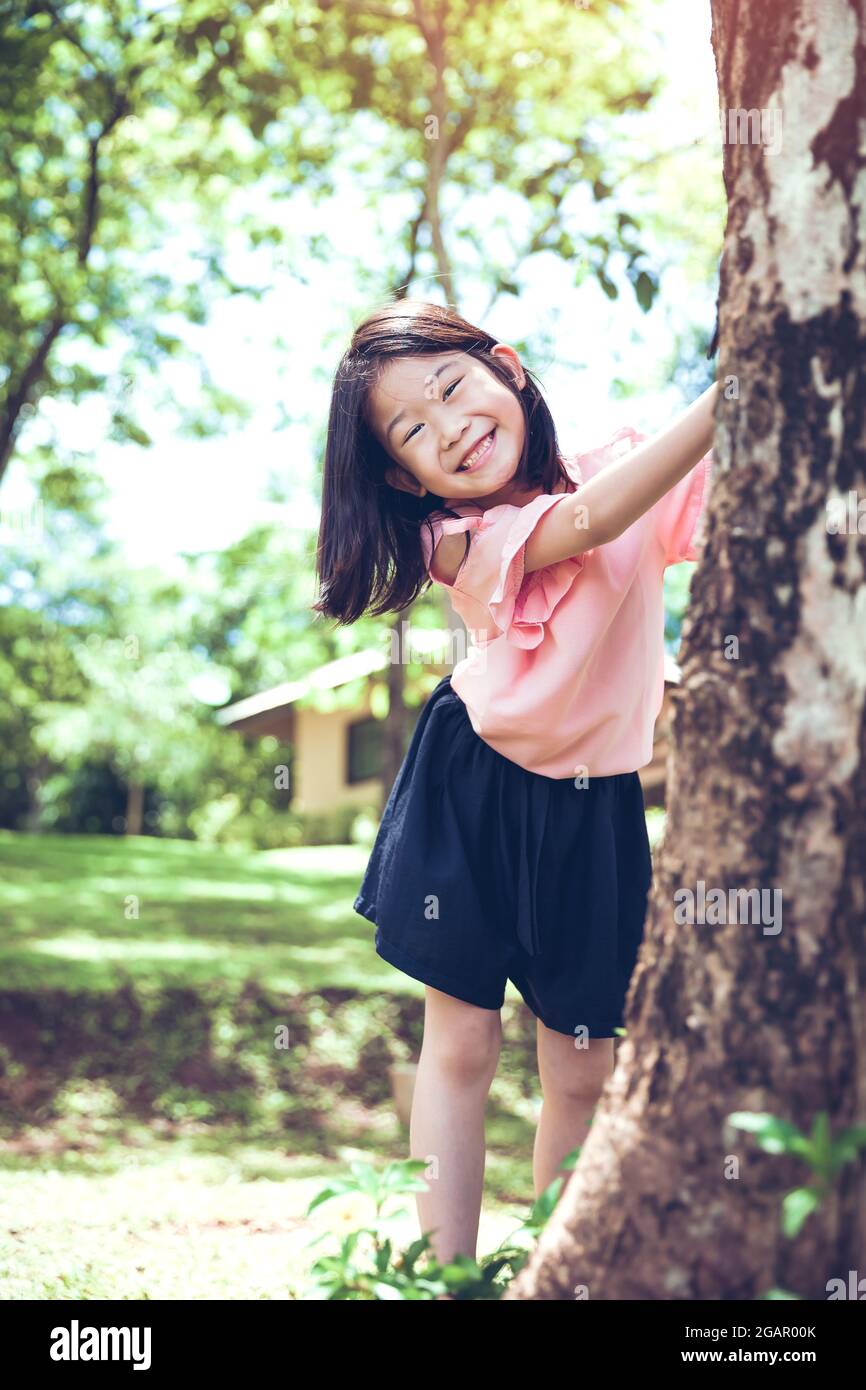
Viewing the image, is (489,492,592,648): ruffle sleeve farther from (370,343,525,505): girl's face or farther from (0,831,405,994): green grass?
(0,831,405,994): green grass

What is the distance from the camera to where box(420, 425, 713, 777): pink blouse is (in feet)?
6.89

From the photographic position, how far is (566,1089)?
2246 millimetres

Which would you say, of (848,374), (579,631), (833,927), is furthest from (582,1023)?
(848,374)

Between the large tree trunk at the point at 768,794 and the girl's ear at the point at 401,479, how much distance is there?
2.90ft

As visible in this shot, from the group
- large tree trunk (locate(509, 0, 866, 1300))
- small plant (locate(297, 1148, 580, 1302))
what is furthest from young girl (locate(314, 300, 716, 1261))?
large tree trunk (locate(509, 0, 866, 1300))

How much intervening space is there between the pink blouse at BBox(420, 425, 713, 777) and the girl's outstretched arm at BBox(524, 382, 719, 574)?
0.05m

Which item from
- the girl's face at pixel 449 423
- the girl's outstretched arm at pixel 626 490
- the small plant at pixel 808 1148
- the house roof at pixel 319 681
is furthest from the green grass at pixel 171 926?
the small plant at pixel 808 1148

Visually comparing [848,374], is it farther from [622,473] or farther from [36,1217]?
[36,1217]

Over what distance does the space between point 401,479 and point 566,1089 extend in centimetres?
116

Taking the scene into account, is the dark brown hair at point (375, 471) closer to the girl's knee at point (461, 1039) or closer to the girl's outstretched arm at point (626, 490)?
the girl's outstretched arm at point (626, 490)

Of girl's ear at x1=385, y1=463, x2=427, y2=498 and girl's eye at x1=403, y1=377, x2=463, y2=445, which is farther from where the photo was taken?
girl's ear at x1=385, y1=463, x2=427, y2=498

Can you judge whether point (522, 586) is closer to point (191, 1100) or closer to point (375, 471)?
point (375, 471)

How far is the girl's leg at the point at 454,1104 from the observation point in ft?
6.83

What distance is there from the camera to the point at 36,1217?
3.16m
